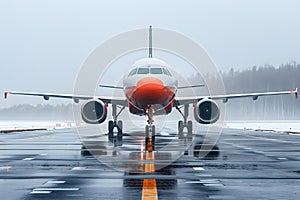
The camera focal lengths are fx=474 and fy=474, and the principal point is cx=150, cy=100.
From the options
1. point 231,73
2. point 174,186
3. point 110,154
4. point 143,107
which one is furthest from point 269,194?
point 231,73

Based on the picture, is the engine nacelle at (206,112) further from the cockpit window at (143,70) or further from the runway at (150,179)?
the runway at (150,179)

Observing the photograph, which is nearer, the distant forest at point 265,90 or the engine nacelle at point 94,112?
the engine nacelle at point 94,112

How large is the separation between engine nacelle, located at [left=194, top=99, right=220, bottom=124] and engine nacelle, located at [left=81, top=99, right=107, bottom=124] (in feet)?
18.4

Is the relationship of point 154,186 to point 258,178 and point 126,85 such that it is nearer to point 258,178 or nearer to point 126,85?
point 258,178

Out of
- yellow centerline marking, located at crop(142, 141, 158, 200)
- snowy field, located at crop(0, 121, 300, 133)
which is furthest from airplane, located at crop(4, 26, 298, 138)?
snowy field, located at crop(0, 121, 300, 133)

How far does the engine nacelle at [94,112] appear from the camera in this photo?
92.7 ft

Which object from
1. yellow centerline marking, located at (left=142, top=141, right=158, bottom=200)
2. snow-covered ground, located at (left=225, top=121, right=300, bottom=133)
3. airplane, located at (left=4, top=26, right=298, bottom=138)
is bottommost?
yellow centerline marking, located at (left=142, top=141, right=158, bottom=200)

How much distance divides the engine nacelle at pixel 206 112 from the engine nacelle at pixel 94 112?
5595 mm

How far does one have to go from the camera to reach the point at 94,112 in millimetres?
28297

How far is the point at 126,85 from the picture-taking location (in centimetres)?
2641

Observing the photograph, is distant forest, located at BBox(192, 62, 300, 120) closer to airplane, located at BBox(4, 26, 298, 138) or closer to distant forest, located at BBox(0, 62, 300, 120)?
distant forest, located at BBox(0, 62, 300, 120)

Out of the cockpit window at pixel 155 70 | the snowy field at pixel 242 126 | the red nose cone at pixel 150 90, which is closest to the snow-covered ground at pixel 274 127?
the snowy field at pixel 242 126

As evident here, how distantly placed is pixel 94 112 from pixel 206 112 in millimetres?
6732

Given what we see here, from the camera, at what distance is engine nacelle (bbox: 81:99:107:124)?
2827 centimetres
